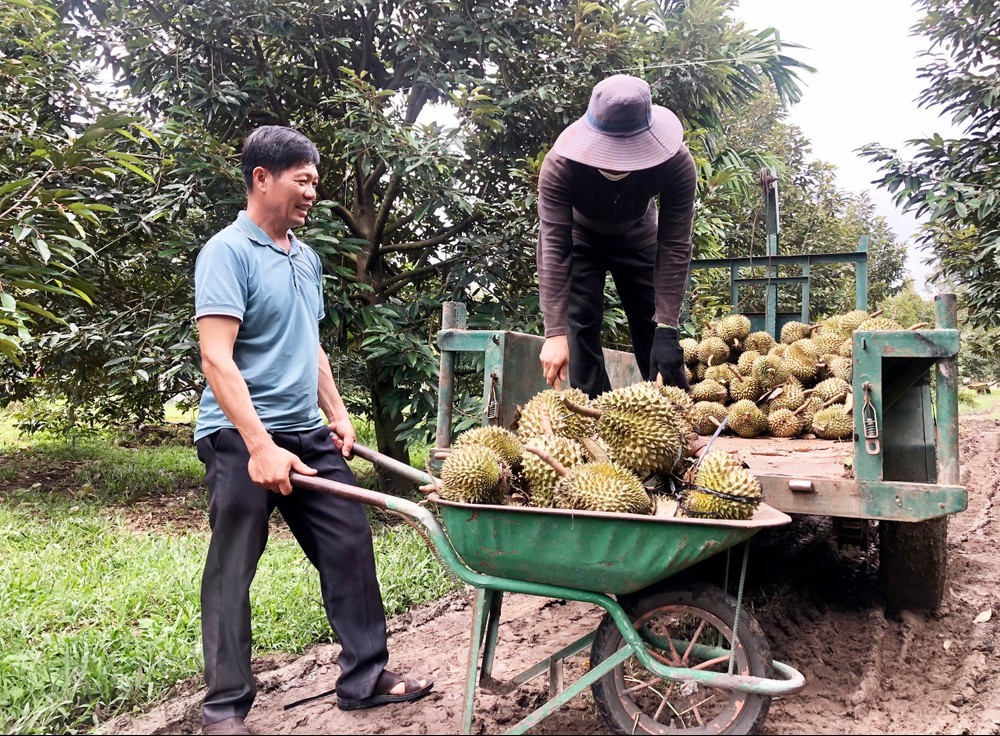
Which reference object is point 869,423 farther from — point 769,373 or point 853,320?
point 853,320

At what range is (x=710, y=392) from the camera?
14.5ft

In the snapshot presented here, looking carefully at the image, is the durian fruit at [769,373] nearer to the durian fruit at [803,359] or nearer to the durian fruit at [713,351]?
the durian fruit at [803,359]

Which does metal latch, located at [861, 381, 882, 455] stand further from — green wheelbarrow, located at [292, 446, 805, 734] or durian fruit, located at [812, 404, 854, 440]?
durian fruit, located at [812, 404, 854, 440]

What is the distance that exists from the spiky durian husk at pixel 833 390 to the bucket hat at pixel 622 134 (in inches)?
69.3

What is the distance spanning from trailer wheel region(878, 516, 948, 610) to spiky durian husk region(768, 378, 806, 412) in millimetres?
893

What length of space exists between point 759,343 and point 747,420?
1058mm

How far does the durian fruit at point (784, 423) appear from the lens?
13.4 feet

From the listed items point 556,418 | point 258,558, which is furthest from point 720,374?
point 258,558

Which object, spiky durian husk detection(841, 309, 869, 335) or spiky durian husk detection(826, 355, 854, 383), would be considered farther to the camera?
spiky durian husk detection(841, 309, 869, 335)

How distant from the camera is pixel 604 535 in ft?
6.85

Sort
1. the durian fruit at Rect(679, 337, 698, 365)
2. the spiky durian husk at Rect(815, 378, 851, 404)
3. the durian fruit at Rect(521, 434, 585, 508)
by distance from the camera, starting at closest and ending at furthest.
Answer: the durian fruit at Rect(521, 434, 585, 508)
the spiky durian husk at Rect(815, 378, 851, 404)
the durian fruit at Rect(679, 337, 698, 365)

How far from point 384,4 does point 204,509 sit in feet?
16.2

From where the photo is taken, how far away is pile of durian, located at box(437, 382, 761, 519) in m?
2.23

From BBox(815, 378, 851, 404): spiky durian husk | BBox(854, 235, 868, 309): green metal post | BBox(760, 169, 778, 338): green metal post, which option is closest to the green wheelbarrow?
BBox(815, 378, 851, 404): spiky durian husk
